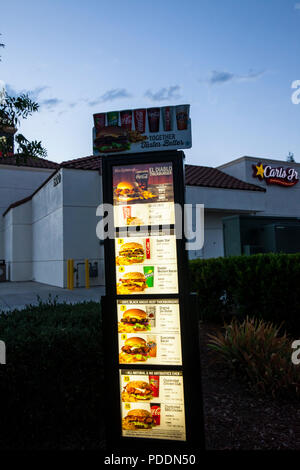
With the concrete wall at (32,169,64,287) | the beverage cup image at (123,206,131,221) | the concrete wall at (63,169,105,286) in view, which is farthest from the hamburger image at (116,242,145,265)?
the concrete wall at (32,169,64,287)

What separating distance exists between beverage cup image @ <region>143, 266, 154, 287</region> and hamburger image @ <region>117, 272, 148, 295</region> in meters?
0.02

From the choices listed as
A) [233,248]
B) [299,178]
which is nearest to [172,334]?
[233,248]

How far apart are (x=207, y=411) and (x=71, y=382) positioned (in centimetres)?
147

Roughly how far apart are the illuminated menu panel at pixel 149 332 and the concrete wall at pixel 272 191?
19845 mm

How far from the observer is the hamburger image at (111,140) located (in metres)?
2.81

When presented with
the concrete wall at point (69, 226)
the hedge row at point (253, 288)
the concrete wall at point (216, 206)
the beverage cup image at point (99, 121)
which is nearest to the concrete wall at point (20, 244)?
the concrete wall at point (69, 226)

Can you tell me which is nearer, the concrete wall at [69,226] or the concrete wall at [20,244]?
the concrete wall at [69,226]

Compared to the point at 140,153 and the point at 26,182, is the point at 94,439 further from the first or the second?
the point at 26,182

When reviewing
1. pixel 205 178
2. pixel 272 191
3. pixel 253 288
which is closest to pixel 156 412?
pixel 253 288

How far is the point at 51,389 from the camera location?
9.45ft

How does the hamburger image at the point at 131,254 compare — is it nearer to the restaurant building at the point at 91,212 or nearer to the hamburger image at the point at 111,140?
the hamburger image at the point at 111,140

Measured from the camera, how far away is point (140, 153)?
2.80 m

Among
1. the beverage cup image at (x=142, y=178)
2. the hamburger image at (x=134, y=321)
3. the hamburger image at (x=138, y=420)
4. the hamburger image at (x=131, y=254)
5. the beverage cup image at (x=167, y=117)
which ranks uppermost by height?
the beverage cup image at (x=167, y=117)

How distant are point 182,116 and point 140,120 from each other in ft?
1.07
